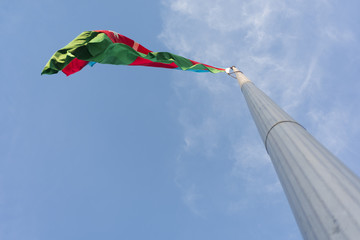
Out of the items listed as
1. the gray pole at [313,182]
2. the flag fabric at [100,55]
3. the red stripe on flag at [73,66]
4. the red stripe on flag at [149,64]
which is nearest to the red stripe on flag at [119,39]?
the flag fabric at [100,55]

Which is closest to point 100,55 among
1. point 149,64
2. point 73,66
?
point 73,66

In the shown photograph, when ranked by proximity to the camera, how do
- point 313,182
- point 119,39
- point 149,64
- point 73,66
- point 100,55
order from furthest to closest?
point 149,64 → point 119,39 → point 73,66 → point 100,55 → point 313,182

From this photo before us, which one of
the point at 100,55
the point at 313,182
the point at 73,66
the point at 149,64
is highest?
the point at 149,64

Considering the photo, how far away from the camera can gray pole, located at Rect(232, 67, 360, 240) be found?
11.0 feet

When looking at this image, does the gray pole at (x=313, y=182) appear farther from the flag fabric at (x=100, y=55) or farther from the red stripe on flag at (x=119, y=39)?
the red stripe on flag at (x=119, y=39)

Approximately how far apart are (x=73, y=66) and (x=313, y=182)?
13.6m

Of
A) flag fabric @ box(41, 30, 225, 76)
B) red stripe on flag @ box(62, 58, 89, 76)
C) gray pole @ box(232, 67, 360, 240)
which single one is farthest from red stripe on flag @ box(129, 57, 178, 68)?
gray pole @ box(232, 67, 360, 240)

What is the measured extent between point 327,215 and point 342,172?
0.95 metres

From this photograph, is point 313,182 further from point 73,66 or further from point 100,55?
point 73,66

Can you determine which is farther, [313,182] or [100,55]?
[100,55]

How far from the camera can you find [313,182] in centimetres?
407

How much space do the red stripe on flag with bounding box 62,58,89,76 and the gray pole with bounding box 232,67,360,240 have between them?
11636 millimetres

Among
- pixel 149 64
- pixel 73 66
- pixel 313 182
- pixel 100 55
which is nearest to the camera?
pixel 313 182

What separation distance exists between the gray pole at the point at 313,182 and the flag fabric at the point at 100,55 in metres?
9.34
